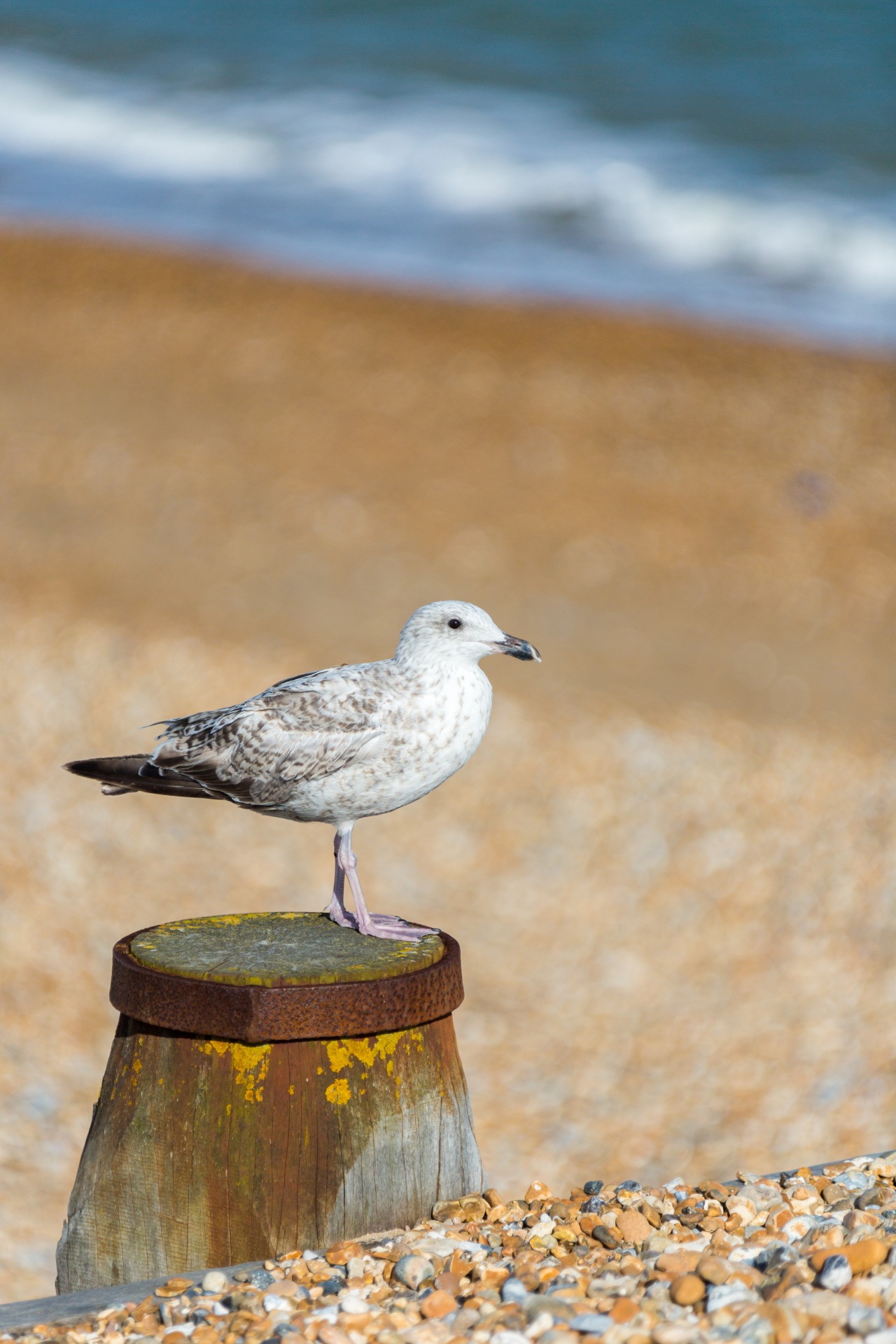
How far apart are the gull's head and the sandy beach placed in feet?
12.4

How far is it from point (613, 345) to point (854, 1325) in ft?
34.0

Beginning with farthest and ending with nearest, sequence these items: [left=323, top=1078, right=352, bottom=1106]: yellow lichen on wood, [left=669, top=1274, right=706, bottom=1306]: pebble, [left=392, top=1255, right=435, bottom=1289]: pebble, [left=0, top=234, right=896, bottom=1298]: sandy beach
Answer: [left=0, top=234, right=896, bottom=1298]: sandy beach → [left=323, top=1078, right=352, bottom=1106]: yellow lichen on wood → [left=392, top=1255, right=435, bottom=1289]: pebble → [left=669, top=1274, right=706, bottom=1306]: pebble

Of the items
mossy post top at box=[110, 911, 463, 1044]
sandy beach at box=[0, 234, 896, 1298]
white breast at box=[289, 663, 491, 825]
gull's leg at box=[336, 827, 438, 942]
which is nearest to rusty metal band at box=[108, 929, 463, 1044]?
mossy post top at box=[110, 911, 463, 1044]

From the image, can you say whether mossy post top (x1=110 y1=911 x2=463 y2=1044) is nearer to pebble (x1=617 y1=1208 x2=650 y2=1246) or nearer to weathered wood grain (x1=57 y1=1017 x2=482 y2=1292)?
weathered wood grain (x1=57 y1=1017 x2=482 y2=1292)

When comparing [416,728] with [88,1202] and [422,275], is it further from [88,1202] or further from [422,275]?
[422,275]

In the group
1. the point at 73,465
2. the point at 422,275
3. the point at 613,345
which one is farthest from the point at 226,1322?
the point at 422,275

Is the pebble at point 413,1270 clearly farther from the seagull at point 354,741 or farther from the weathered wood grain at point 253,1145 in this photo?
the seagull at point 354,741

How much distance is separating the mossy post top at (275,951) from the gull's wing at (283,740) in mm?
308

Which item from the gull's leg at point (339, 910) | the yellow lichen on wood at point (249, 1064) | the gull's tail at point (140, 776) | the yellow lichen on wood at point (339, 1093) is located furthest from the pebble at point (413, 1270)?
the gull's tail at point (140, 776)

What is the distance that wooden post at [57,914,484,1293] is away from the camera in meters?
2.91

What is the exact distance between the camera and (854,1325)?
2.51 metres

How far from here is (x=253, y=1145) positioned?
2926 mm

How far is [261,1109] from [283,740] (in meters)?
0.84

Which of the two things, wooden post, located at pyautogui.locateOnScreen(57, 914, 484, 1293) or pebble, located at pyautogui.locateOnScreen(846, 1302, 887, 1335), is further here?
wooden post, located at pyautogui.locateOnScreen(57, 914, 484, 1293)
